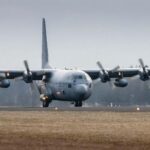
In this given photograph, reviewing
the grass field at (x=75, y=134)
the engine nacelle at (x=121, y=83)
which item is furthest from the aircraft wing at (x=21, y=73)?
the grass field at (x=75, y=134)

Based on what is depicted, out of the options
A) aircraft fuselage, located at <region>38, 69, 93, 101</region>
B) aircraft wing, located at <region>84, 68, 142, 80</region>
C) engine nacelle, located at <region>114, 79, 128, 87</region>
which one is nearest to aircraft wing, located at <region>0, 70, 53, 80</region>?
aircraft fuselage, located at <region>38, 69, 93, 101</region>

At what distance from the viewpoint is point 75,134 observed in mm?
37750

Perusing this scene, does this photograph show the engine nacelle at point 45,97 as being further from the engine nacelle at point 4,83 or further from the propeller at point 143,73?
the propeller at point 143,73

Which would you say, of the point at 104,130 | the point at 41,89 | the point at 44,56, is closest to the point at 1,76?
the point at 41,89

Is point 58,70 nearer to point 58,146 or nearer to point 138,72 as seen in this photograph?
point 138,72

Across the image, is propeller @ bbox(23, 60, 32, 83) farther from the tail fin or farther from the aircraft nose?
the tail fin

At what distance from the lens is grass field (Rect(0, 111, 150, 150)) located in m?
32.8

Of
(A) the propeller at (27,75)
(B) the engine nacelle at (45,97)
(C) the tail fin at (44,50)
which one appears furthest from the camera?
(C) the tail fin at (44,50)

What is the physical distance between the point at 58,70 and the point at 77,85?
6287 mm

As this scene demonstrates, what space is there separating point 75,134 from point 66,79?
47810 mm

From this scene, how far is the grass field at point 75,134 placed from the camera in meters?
32.8

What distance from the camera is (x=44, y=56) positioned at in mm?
98625

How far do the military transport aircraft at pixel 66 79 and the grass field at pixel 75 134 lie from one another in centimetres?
3517

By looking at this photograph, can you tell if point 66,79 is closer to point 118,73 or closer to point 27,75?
point 27,75
